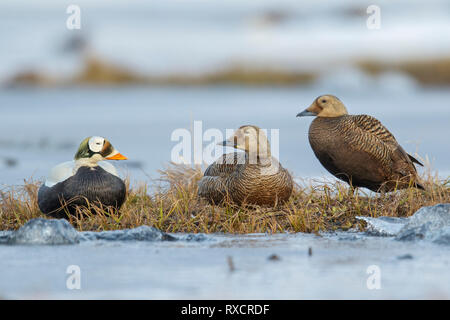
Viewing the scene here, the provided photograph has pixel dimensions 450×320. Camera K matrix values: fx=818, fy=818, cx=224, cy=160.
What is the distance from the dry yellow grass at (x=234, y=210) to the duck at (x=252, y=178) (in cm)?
10

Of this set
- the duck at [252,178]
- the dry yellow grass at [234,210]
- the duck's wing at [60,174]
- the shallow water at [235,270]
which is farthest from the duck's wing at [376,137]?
the duck's wing at [60,174]

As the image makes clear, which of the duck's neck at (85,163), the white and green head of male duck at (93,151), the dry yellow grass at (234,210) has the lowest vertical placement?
the dry yellow grass at (234,210)

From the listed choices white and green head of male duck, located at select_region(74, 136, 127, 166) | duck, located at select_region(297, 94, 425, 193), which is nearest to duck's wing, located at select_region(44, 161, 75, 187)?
white and green head of male duck, located at select_region(74, 136, 127, 166)

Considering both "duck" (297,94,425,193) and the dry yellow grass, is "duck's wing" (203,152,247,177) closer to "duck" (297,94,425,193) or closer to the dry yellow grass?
the dry yellow grass

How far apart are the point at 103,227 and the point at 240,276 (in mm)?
2085

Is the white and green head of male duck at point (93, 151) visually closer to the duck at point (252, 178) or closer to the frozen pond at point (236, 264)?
the frozen pond at point (236, 264)

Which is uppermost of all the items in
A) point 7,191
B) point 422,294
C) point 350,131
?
point 350,131

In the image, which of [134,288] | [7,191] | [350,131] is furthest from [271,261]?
[7,191]

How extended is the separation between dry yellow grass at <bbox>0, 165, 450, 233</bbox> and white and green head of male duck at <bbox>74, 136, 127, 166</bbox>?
1.51 ft

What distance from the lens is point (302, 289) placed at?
5242 millimetres

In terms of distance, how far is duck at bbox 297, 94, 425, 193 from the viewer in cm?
809

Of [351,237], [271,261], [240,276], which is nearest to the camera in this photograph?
[240,276]

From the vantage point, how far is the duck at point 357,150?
26.5ft

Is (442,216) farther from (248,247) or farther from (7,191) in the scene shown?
(7,191)
